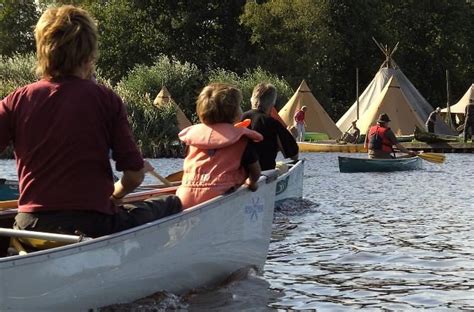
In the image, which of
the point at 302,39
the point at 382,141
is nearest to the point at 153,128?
the point at 382,141

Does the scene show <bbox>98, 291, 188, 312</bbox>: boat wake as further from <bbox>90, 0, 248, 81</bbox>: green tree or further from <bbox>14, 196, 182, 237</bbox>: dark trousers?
<bbox>90, 0, 248, 81</bbox>: green tree

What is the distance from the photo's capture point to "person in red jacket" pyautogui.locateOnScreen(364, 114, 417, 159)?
78.5 feet

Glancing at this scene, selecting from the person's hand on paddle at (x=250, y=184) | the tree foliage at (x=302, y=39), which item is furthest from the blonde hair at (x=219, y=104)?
the tree foliage at (x=302, y=39)

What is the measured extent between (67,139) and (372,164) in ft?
61.3

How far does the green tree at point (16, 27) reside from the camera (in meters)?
68.7

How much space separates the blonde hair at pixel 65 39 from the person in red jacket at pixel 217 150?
200cm

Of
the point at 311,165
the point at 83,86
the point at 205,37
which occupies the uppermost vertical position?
the point at 205,37

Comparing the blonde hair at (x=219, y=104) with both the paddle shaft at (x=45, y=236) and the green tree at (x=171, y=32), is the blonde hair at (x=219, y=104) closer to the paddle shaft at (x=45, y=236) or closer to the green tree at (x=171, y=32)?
the paddle shaft at (x=45, y=236)

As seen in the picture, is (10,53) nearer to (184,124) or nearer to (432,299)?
(184,124)

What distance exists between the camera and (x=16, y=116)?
5.79m

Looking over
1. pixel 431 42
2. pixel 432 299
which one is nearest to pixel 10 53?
pixel 431 42

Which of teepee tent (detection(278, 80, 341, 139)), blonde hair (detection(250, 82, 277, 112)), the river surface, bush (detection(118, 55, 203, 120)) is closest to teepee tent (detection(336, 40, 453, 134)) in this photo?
teepee tent (detection(278, 80, 341, 139))

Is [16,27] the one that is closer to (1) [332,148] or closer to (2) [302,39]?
(2) [302,39]

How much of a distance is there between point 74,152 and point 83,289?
799 millimetres
